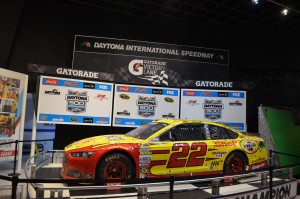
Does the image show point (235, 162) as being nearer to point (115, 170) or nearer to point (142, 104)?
point (115, 170)

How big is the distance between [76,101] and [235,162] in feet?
14.0

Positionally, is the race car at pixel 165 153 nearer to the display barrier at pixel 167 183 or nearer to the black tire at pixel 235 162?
the black tire at pixel 235 162

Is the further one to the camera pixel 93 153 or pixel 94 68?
pixel 94 68

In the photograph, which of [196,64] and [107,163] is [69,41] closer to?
[196,64]

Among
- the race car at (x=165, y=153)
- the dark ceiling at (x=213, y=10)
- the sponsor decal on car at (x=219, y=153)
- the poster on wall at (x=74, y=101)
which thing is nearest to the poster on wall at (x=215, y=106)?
the poster on wall at (x=74, y=101)

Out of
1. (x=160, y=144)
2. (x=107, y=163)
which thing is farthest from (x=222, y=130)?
(x=107, y=163)

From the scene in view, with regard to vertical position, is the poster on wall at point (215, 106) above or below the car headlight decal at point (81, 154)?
above

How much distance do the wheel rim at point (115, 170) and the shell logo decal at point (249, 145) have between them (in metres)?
2.58

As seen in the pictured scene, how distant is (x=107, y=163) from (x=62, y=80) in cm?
353

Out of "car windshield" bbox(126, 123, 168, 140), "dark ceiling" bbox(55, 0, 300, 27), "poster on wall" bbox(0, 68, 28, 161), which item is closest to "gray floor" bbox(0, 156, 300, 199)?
"car windshield" bbox(126, 123, 168, 140)

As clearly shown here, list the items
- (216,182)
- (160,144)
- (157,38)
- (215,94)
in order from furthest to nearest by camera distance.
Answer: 1. (157,38)
2. (215,94)
3. (160,144)
4. (216,182)

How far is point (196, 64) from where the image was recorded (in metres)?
10.7

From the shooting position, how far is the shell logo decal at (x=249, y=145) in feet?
20.0

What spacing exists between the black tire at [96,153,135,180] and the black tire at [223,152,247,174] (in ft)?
6.70
